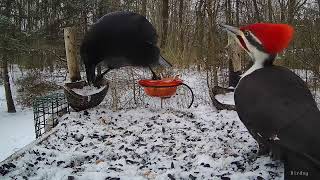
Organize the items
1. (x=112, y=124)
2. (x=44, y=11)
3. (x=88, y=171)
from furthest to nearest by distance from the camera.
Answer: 1. (x=44, y=11)
2. (x=112, y=124)
3. (x=88, y=171)

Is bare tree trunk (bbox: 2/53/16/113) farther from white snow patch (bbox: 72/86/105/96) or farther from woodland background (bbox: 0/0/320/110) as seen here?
white snow patch (bbox: 72/86/105/96)

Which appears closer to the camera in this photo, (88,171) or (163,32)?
(88,171)

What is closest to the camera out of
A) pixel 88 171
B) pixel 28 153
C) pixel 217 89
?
pixel 88 171

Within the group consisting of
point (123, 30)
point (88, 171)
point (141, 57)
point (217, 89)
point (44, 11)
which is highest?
point (44, 11)

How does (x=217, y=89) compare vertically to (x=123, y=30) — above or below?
below

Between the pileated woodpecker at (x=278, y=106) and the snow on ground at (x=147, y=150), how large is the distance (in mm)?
450

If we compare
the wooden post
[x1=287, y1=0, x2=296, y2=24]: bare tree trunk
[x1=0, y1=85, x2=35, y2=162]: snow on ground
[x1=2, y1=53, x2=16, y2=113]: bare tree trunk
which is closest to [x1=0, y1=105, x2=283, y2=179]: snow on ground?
the wooden post

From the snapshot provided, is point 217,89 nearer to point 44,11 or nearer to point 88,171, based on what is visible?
point 88,171

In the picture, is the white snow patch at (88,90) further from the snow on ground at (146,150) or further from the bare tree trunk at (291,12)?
the bare tree trunk at (291,12)

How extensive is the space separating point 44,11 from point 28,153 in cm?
1027

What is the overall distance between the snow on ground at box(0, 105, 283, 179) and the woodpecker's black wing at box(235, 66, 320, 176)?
46cm

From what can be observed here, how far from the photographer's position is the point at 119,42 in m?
4.12

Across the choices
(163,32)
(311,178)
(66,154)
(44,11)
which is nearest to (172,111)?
(66,154)

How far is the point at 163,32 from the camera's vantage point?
380 inches
